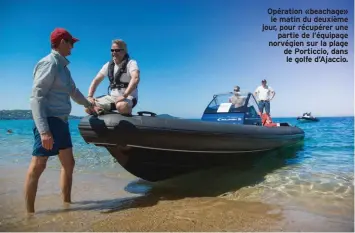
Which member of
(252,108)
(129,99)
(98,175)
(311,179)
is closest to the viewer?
(129,99)

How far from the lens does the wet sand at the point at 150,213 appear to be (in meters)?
2.47

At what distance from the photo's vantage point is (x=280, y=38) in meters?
3.40

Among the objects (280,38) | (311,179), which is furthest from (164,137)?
(311,179)

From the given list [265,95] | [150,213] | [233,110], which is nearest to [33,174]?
[150,213]

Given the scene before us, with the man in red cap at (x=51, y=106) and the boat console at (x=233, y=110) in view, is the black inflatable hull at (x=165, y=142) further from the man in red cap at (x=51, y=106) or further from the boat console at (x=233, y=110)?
the boat console at (x=233, y=110)

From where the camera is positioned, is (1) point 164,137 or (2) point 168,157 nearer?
(1) point 164,137

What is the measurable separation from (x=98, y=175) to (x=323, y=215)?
3.28 meters

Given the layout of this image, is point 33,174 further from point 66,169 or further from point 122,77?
point 122,77

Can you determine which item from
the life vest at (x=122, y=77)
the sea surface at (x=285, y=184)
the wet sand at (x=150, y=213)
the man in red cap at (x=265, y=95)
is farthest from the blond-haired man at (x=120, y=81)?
the man in red cap at (x=265, y=95)

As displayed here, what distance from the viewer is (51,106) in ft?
8.66

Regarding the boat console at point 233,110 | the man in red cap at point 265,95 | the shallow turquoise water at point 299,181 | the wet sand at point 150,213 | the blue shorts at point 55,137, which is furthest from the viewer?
the man in red cap at point 265,95

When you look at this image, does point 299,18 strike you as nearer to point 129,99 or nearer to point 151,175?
point 129,99

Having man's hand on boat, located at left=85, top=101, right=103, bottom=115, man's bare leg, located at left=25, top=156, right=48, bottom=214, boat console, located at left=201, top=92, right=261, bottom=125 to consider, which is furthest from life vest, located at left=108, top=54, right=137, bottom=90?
boat console, located at left=201, top=92, right=261, bottom=125

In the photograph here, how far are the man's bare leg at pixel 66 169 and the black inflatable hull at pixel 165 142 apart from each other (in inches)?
15.5
